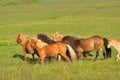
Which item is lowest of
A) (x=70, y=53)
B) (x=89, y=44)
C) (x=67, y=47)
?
(x=70, y=53)

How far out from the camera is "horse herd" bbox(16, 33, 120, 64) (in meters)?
14.2

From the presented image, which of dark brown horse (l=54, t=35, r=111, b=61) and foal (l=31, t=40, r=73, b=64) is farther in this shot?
dark brown horse (l=54, t=35, r=111, b=61)

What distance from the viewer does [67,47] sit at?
14.2 meters

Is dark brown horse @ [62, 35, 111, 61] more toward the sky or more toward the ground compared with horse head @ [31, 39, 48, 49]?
more toward the ground

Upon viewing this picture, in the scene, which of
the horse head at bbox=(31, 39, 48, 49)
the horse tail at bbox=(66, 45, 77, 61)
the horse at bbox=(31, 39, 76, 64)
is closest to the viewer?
the horse at bbox=(31, 39, 76, 64)

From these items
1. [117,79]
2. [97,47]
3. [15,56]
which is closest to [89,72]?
[117,79]

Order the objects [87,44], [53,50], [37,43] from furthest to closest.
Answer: [87,44] → [37,43] → [53,50]

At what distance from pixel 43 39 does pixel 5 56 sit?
8.91 ft

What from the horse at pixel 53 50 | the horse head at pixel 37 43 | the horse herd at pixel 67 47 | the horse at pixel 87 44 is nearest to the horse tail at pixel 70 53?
the horse herd at pixel 67 47

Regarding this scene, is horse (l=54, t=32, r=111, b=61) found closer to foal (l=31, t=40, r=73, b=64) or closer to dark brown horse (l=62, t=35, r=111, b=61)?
dark brown horse (l=62, t=35, r=111, b=61)

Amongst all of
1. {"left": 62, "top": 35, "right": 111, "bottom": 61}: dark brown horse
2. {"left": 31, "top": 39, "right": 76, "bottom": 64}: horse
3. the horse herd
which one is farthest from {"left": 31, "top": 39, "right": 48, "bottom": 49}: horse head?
{"left": 62, "top": 35, "right": 111, "bottom": 61}: dark brown horse

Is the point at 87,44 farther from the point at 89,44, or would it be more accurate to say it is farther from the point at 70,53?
Answer: the point at 70,53

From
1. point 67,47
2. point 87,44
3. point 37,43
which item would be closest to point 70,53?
point 67,47

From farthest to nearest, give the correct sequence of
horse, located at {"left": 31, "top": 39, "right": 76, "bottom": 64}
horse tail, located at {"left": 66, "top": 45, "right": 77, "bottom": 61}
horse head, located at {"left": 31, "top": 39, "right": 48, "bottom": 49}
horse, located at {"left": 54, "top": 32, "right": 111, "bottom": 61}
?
horse, located at {"left": 54, "top": 32, "right": 111, "bottom": 61}
horse head, located at {"left": 31, "top": 39, "right": 48, "bottom": 49}
horse tail, located at {"left": 66, "top": 45, "right": 77, "bottom": 61}
horse, located at {"left": 31, "top": 39, "right": 76, "bottom": 64}
